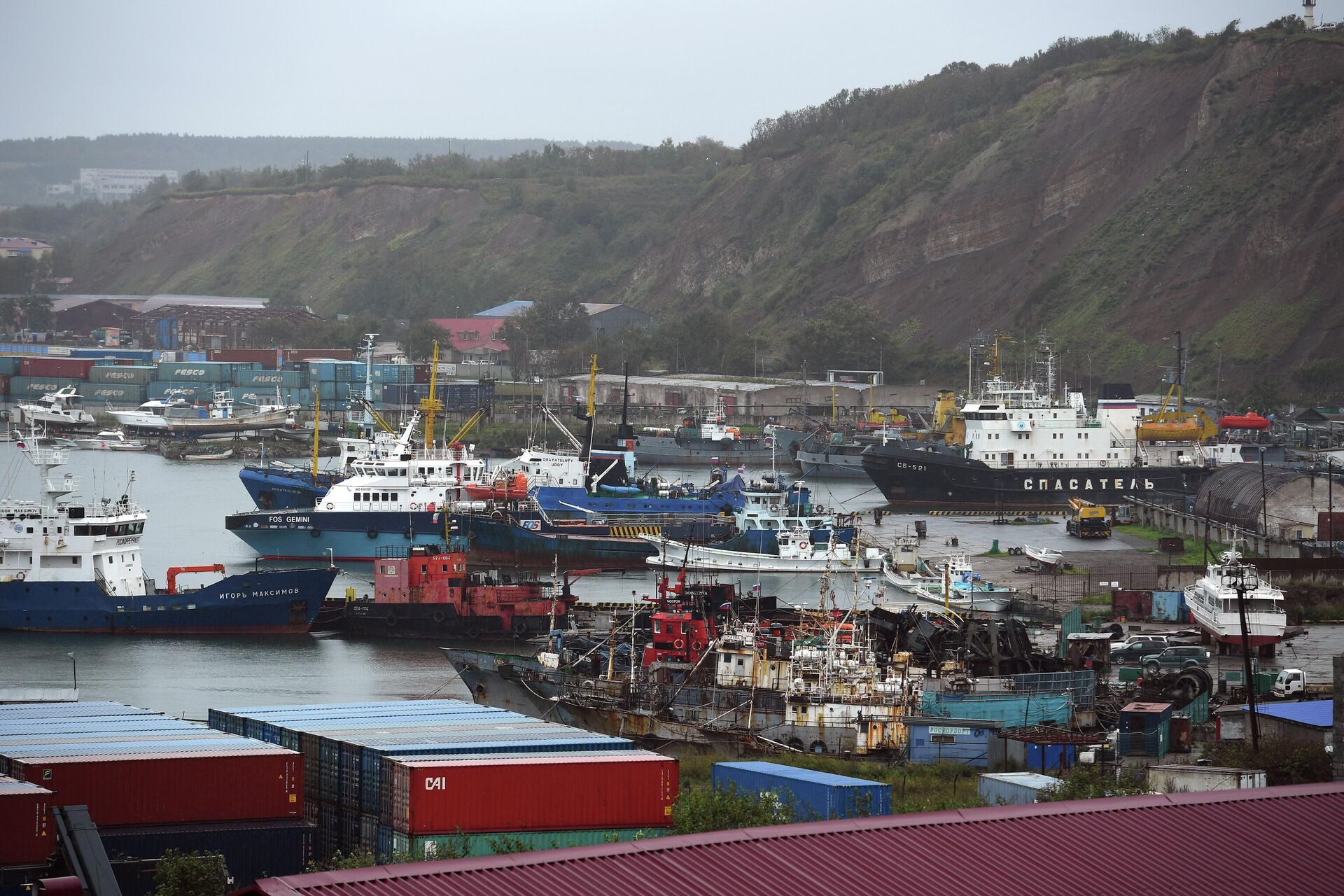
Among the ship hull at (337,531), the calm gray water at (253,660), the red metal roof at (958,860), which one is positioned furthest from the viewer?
the ship hull at (337,531)

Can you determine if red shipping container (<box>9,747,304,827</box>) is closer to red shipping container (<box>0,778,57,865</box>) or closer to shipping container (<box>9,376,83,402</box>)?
red shipping container (<box>0,778,57,865</box>)

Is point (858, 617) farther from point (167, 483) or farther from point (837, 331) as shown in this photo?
point (837, 331)

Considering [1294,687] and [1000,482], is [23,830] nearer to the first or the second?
[1294,687]

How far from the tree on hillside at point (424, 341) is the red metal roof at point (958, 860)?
308ft

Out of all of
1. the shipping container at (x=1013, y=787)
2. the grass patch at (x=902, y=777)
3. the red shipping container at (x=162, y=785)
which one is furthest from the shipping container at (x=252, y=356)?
the red shipping container at (x=162, y=785)

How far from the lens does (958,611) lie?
32.3 meters

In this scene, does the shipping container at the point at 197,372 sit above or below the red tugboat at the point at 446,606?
above

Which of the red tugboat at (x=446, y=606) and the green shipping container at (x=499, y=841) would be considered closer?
the green shipping container at (x=499, y=841)

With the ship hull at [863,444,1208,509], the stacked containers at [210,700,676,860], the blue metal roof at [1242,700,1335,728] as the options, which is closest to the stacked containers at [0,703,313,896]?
the stacked containers at [210,700,676,860]

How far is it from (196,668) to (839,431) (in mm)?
46747

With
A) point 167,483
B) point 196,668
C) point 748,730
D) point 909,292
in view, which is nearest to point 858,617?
point 748,730

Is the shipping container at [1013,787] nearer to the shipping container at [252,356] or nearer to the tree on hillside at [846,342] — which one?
the tree on hillside at [846,342]

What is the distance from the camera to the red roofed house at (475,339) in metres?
109

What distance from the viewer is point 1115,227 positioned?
8919 cm
